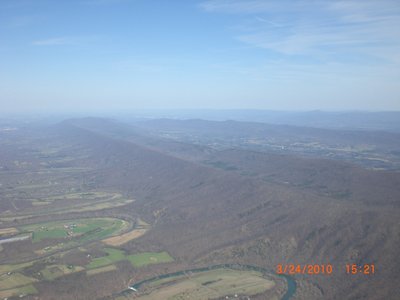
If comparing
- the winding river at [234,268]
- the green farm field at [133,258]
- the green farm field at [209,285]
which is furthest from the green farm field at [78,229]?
the green farm field at [209,285]

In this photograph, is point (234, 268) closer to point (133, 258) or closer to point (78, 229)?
point (133, 258)

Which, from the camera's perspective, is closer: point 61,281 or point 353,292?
point 353,292

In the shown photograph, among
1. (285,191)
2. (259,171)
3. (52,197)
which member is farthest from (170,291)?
(259,171)

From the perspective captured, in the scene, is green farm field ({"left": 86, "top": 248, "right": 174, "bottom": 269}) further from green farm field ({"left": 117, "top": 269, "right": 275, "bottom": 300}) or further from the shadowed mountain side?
green farm field ({"left": 117, "top": 269, "right": 275, "bottom": 300})

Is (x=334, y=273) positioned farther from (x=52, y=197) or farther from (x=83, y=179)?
(x=83, y=179)

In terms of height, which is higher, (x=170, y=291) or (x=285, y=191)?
(x=285, y=191)

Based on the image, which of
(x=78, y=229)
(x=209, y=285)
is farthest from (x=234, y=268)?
(x=78, y=229)

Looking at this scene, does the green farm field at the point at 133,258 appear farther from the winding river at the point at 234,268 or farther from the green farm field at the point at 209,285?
the green farm field at the point at 209,285
